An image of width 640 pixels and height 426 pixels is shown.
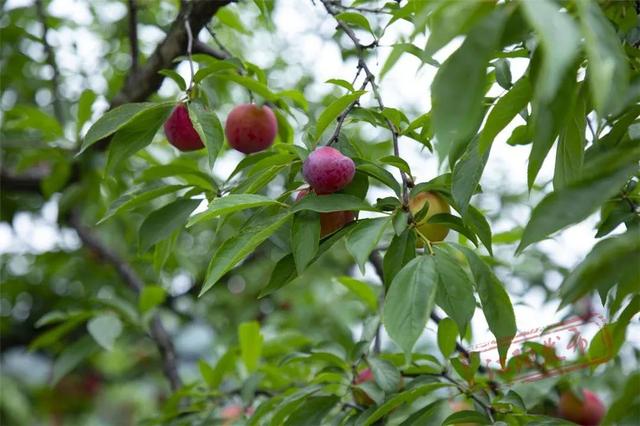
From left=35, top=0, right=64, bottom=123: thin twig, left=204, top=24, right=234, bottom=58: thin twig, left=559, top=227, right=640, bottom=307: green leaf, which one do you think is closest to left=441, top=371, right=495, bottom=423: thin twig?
left=559, top=227, right=640, bottom=307: green leaf

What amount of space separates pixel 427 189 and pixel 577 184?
25 centimetres

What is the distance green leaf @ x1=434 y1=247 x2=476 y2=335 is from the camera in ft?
1.88

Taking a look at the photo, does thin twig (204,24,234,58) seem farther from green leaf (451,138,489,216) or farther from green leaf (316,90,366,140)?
green leaf (451,138,489,216)

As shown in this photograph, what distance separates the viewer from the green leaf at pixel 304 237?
61cm

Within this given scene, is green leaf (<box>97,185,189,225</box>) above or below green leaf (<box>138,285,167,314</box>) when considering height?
above

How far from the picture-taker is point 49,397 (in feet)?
7.86

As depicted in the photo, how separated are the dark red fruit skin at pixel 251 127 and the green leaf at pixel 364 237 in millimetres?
351

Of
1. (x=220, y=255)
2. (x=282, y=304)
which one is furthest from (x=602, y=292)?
(x=282, y=304)

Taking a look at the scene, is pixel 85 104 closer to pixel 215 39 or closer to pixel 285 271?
pixel 215 39

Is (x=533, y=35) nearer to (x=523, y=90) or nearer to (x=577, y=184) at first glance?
(x=523, y=90)

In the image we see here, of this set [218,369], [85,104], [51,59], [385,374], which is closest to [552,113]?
[385,374]

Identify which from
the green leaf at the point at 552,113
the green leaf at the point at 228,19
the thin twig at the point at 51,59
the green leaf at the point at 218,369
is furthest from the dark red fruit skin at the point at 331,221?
the thin twig at the point at 51,59

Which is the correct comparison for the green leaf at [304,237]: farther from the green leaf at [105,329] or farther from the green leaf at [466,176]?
the green leaf at [105,329]

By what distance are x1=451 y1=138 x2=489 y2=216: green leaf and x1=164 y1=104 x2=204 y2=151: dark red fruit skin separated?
336mm
